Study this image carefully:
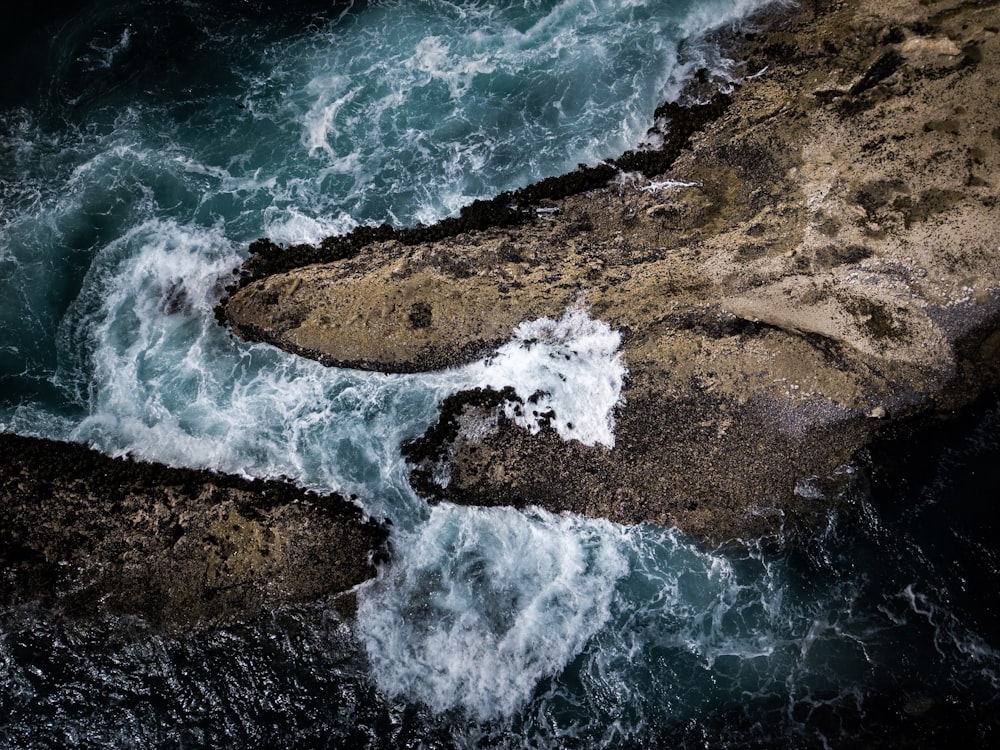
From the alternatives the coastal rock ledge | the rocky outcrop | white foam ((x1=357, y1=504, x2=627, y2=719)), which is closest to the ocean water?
white foam ((x1=357, y1=504, x2=627, y2=719))

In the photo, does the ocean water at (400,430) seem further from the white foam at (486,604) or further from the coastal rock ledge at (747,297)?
the coastal rock ledge at (747,297)

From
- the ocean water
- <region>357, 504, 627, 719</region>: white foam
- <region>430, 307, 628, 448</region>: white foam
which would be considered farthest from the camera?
<region>430, 307, 628, 448</region>: white foam

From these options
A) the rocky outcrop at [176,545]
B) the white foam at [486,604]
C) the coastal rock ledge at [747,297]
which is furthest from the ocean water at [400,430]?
the coastal rock ledge at [747,297]

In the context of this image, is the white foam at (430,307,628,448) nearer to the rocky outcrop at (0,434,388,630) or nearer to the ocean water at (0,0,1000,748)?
the ocean water at (0,0,1000,748)

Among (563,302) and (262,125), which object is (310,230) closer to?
(262,125)

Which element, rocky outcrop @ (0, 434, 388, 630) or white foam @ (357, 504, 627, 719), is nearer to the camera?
white foam @ (357, 504, 627, 719)

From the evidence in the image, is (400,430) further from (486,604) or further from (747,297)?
(747,297)

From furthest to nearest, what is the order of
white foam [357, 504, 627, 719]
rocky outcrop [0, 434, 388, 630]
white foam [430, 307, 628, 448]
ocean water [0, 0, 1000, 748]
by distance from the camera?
white foam [430, 307, 628, 448], rocky outcrop [0, 434, 388, 630], white foam [357, 504, 627, 719], ocean water [0, 0, 1000, 748]
